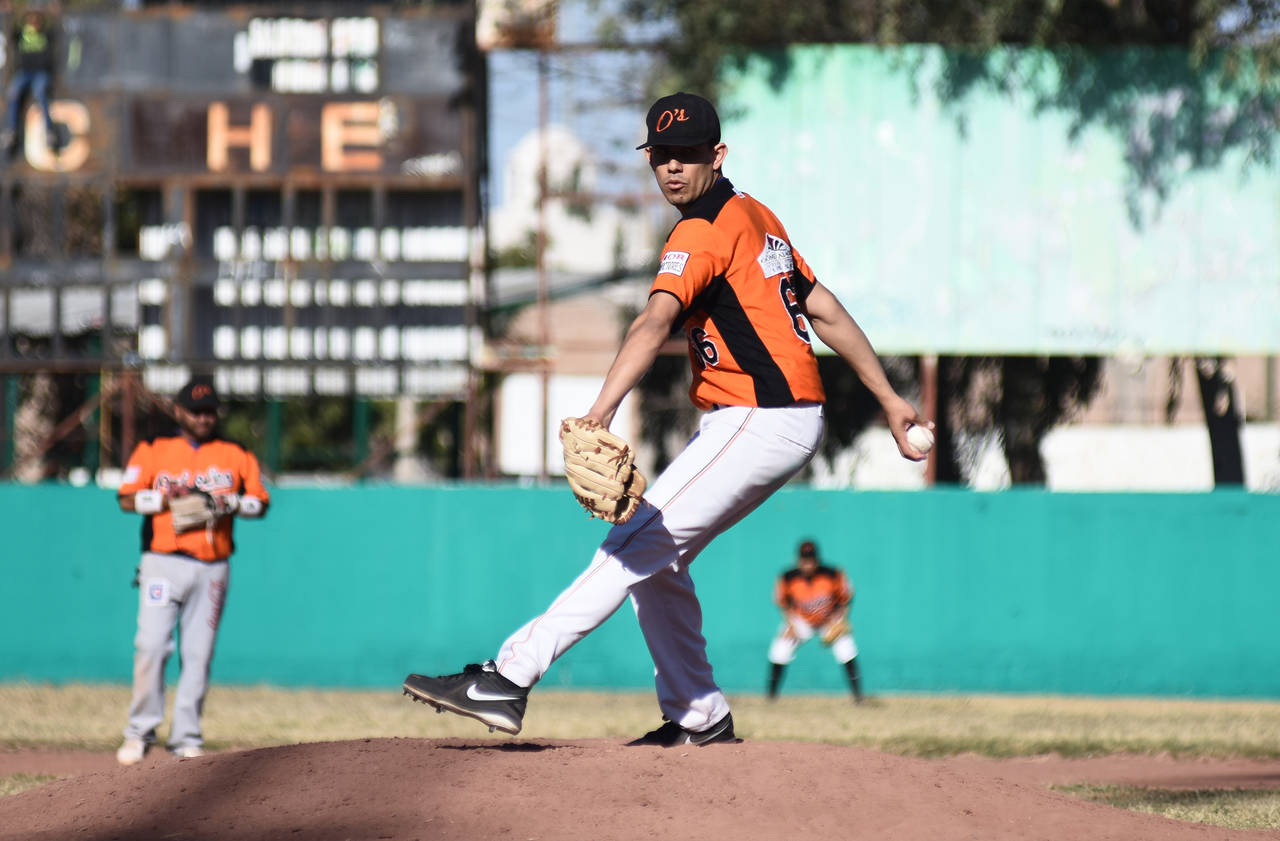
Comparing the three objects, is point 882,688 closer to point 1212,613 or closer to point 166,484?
point 1212,613

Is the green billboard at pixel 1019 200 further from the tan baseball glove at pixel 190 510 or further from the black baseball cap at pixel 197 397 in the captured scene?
the tan baseball glove at pixel 190 510

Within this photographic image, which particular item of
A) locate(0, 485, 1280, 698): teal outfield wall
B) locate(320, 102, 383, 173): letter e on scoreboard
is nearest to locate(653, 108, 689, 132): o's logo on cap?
locate(0, 485, 1280, 698): teal outfield wall

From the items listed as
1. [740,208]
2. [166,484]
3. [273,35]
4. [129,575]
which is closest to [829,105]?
[273,35]

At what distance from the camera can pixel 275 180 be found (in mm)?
15555

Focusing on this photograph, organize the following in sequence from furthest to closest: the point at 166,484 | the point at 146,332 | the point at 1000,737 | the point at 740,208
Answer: the point at 146,332 → the point at 1000,737 → the point at 166,484 → the point at 740,208

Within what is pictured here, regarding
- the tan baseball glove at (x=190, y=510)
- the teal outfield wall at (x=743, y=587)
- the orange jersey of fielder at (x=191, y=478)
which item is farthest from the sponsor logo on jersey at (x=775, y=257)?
the teal outfield wall at (x=743, y=587)

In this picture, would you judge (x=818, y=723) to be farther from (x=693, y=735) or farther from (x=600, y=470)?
(x=600, y=470)

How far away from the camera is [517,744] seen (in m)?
5.15

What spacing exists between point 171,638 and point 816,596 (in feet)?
22.1

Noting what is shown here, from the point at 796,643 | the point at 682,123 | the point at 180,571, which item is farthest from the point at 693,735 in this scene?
the point at 796,643

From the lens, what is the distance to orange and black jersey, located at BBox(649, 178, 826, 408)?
469cm

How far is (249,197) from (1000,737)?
31.7 feet

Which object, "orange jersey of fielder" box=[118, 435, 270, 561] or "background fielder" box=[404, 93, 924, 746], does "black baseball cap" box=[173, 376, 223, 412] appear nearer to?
"orange jersey of fielder" box=[118, 435, 270, 561]

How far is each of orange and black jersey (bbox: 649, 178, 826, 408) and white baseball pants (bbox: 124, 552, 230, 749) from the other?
3.99 m
